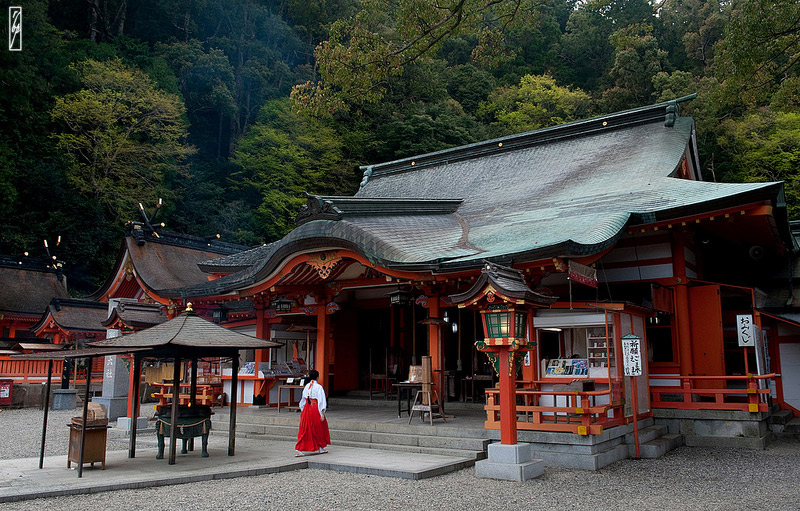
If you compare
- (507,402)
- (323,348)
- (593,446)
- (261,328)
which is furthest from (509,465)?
(261,328)

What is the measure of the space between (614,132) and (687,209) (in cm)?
647

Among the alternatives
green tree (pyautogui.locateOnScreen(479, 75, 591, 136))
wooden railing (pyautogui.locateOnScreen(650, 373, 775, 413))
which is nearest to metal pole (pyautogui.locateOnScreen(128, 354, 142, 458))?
wooden railing (pyautogui.locateOnScreen(650, 373, 775, 413))

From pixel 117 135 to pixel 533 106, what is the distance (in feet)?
78.2

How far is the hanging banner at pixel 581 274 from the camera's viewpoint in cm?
862

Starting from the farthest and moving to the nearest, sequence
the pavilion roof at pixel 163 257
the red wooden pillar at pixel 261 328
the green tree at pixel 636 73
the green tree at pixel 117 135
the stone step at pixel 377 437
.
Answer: the green tree at pixel 636 73 < the green tree at pixel 117 135 < the pavilion roof at pixel 163 257 < the red wooden pillar at pixel 261 328 < the stone step at pixel 377 437

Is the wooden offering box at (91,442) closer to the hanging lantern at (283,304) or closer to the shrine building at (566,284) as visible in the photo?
the shrine building at (566,284)

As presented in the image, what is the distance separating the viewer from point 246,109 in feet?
139

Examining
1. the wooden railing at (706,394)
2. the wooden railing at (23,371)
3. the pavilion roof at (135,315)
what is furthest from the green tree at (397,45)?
the wooden railing at (23,371)

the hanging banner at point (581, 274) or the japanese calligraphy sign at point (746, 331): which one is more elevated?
the hanging banner at point (581, 274)

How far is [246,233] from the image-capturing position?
3566 centimetres

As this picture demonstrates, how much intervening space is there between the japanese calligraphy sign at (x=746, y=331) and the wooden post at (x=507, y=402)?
5.11 m

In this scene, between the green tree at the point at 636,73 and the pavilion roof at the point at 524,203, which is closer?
the pavilion roof at the point at 524,203

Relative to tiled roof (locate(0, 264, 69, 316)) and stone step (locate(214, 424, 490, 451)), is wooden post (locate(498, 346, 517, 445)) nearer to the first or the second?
stone step (locate(214, 424, 490, 451))

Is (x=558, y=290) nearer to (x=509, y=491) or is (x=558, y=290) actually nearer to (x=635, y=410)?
(x=635, y=410)
